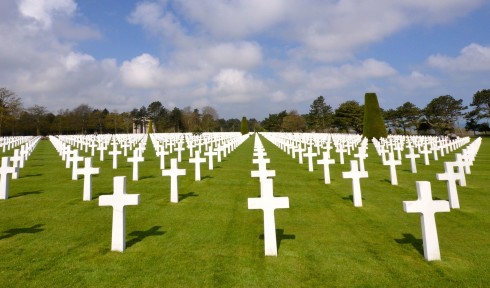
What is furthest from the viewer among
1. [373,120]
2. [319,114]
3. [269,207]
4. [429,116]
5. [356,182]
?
[319,114]

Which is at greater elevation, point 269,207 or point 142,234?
point 269,207

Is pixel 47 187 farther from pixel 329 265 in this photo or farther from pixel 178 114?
pixel 178 114

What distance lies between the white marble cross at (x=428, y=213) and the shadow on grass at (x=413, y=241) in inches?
9.6

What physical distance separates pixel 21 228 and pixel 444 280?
6.67m

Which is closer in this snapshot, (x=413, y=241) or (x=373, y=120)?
(x=413, y=241)

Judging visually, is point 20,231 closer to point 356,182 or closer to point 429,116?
point 356,182

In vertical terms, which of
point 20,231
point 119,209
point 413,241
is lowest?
point 413,241

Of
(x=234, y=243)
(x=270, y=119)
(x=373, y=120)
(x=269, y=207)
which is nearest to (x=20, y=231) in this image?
(x=234, y=243)

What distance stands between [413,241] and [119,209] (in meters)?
4.58

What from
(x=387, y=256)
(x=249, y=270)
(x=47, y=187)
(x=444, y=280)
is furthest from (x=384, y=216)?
(x=47, y=187)

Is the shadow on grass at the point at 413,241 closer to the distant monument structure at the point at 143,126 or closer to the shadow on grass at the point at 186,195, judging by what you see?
the shadow on grass at the point at 186,195

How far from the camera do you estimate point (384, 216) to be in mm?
6352

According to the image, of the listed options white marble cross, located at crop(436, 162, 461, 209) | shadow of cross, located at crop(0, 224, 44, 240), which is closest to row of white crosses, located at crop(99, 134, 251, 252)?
shadow of cross, located at crop(0, 224, 44, 240)

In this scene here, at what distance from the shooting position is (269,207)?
175 inches
